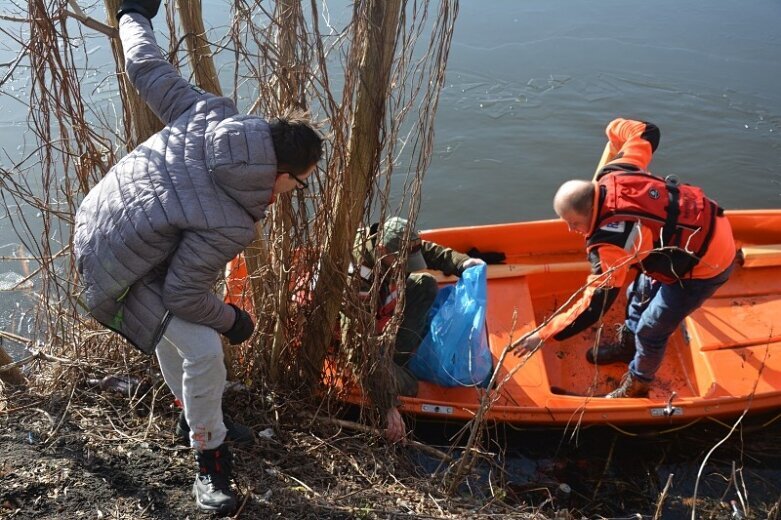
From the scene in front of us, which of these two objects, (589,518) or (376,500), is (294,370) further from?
(589,518)

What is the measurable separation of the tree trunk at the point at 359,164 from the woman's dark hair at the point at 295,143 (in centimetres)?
67

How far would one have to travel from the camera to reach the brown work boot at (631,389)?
4.69 m

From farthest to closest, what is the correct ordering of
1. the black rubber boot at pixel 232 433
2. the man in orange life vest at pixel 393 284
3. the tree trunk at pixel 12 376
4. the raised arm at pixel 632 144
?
the raised arm at pixel 632 144, the tree trunk at pixel 12 376, the man in orange life vest at pixel 393 284, the black rubber boot at pixel 232 433

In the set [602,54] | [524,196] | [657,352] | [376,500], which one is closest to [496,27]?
[602,54]

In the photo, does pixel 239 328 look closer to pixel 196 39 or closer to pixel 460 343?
pixel 196 39

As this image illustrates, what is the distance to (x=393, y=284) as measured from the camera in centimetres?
404

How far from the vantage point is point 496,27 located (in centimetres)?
1119

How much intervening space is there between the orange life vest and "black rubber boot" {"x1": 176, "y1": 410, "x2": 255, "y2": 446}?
201 cm

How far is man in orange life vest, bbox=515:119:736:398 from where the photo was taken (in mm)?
3863

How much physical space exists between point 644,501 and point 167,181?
3.41 metres

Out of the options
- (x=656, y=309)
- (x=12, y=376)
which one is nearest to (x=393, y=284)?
(x=656, y=309)

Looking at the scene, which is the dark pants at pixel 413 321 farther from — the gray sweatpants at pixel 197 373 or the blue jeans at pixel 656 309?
the gray sweatpants at pixel 197 373

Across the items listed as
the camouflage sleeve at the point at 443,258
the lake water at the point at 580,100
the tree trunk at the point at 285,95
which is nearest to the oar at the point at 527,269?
the camouflage sleeve at the point at 443,258

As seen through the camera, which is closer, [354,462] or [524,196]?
[354,462]
